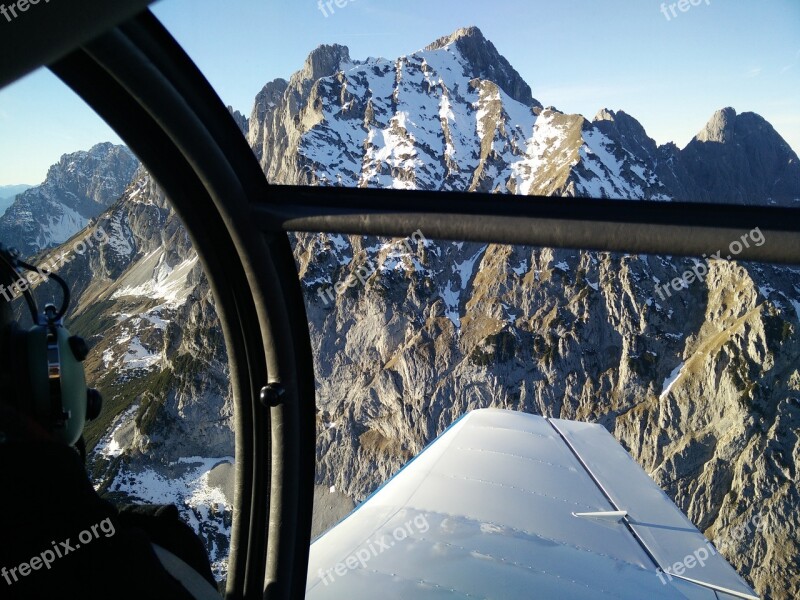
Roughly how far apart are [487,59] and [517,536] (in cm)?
491

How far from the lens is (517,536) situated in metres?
5.30

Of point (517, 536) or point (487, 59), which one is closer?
→ point (487, 59)

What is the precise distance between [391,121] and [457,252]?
13316 centimetres

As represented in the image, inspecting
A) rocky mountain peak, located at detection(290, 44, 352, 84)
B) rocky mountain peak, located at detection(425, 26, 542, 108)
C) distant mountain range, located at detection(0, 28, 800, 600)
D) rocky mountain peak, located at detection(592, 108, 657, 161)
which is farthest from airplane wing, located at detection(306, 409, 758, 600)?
distant mountain range, located at detection(0, 28, 800, 600)

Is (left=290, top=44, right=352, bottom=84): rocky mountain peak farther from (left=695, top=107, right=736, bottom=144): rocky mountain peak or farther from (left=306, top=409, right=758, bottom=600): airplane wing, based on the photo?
(left=306, top=409, right=758, bottom=600): airplane wing

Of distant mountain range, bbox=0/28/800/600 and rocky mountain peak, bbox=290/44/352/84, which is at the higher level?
rocky mountain peak, bbox=290/44/352/84

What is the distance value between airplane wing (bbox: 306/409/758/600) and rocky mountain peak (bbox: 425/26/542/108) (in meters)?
4.10

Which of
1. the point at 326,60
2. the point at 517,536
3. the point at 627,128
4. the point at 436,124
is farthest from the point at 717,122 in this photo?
the point at 517,536

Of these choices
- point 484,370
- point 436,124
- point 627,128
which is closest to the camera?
point 436,124

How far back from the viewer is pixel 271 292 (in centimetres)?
275

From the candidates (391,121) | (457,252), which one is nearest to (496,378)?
(457,252)

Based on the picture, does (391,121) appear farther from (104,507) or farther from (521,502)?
(104,507)

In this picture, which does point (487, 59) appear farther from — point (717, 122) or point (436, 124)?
point (717, 122)

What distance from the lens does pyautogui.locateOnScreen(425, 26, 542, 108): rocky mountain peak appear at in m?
3.61
